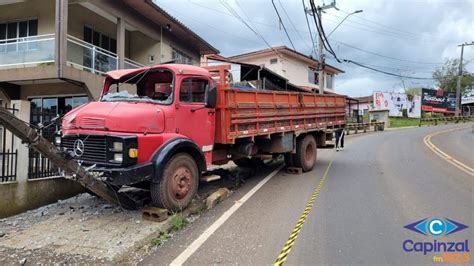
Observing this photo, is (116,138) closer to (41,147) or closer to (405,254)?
(41,147)

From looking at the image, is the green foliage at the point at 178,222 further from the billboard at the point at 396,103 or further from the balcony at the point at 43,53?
the billboard at the point at 396,103

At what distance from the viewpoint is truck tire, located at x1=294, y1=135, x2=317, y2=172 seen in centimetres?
1105

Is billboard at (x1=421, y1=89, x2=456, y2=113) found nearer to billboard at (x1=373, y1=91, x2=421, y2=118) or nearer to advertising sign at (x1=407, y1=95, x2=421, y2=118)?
advertising sign at (x1=407, y1=95, x2=421, y2=118)

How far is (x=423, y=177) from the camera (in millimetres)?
10031

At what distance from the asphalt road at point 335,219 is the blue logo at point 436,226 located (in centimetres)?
13

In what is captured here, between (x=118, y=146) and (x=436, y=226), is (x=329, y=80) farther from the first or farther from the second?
(x=118, y=146)

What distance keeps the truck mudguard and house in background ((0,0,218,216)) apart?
6.50 meters

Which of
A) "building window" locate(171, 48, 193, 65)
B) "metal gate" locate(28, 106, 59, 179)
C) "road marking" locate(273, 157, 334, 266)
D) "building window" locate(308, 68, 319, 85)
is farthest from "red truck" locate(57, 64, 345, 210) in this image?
"building window" locate(308, 68, 319, 85)

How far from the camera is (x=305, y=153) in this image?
37.3ft

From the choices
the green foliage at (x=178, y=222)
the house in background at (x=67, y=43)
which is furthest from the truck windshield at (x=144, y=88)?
the house in background at (x=67, y=43)

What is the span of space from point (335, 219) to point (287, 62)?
33690mm

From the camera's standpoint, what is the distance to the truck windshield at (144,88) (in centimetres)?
688

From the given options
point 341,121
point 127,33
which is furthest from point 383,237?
point 127,33

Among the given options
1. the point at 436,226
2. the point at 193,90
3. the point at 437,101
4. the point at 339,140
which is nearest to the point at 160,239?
the point at 193,90
